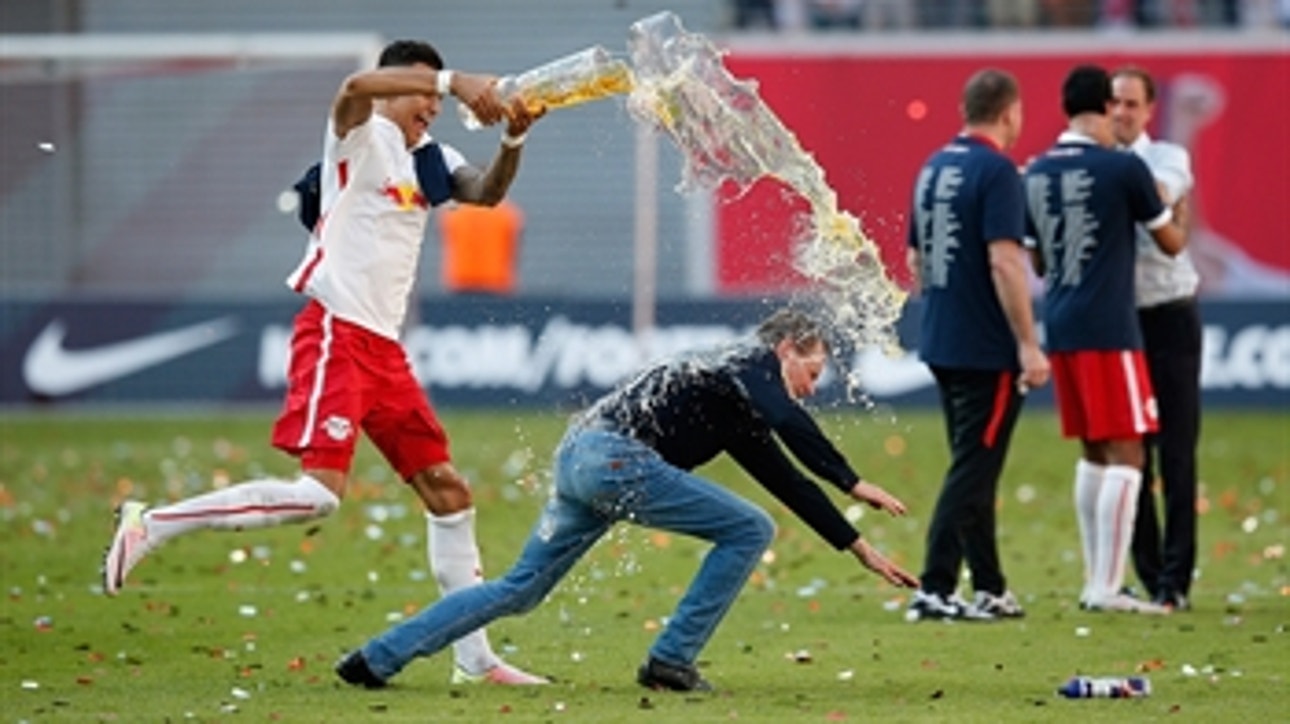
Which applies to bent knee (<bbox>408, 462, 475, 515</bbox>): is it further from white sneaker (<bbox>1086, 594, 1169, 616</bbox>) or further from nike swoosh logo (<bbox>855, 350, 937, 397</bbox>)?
nike swoosh logo (<bbox>855, 350, 937, 397</bbox>)

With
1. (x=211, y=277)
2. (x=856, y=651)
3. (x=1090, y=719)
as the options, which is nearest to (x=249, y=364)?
(x=211, y=277)

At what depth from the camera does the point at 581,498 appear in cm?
955

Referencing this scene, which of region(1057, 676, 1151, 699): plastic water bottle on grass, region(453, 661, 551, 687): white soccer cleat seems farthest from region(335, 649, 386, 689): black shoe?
region(1057, 676, 1151, 699): plastic water bottle on grass

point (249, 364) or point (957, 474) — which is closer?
point (957, 474)

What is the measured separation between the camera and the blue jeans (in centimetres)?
954

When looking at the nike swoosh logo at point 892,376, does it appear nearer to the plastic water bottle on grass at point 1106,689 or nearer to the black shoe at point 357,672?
the plastic water bottle on grass at point 1106,689

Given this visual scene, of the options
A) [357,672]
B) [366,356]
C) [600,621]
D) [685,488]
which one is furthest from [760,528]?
[600,621]

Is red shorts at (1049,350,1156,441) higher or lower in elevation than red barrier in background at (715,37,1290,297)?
higher

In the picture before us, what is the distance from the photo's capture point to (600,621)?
Answer: 12305 mm

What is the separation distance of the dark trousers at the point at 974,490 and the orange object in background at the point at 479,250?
1428 centimetres

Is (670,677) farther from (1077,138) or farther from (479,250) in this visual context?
(479,250)

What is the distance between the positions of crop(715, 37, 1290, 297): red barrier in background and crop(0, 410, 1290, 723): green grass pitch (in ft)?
22.4

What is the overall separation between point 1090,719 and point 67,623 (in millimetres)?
4948

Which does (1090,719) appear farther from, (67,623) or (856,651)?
(67,623)
